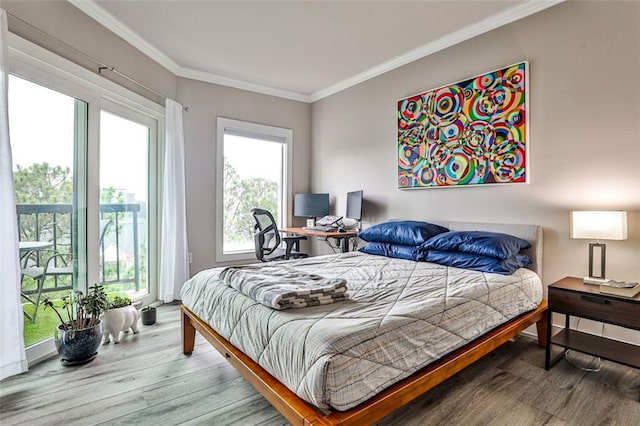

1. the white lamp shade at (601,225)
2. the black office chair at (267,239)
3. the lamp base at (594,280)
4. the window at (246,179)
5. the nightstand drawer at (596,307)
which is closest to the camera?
the nightstand drawer at (596,307)

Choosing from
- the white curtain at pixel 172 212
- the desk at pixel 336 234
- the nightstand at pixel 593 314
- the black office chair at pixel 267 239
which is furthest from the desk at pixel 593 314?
the white curtain at pixel 172 212

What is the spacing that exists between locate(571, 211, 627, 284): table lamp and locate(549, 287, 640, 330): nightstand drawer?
222 mm

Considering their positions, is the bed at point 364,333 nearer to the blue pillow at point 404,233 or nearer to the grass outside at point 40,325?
the blue pillow at point 404,233

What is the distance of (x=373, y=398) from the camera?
4.27 ft

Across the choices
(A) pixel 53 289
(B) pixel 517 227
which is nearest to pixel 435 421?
(B) pixel 517 227

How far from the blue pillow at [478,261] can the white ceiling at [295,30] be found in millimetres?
1987

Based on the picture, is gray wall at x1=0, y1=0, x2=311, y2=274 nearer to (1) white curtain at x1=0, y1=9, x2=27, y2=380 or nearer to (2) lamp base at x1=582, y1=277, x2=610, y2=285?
(1) white curtain at x1=0, y1=9, x2=27, y2=380

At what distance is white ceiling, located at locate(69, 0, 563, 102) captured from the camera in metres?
2.74

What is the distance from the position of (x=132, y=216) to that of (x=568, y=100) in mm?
4002

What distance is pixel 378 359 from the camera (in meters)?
1.32

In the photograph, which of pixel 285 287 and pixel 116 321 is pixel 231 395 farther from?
pixel 116 321

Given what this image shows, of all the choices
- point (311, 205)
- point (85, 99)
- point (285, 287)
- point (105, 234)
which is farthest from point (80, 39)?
point (311, 205)

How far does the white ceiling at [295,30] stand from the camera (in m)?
2.74

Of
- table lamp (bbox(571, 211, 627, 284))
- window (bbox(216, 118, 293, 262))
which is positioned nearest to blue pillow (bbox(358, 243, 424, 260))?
table lamp (bbox(571, 211, 627, 284))
